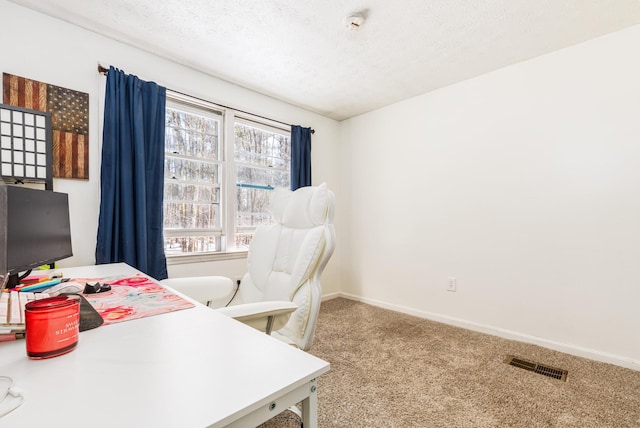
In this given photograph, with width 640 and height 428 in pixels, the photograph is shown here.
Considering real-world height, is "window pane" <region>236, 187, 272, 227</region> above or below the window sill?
above

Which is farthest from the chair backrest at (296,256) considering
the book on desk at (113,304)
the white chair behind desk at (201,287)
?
the book on desk at (113,304)

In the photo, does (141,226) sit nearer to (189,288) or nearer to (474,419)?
(189,288)

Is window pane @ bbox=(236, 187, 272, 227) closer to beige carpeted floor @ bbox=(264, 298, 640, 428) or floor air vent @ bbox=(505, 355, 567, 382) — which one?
beige carpeted floor @ bbox=(264, 298, 640, 428)

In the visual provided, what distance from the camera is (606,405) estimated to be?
5.15 ft

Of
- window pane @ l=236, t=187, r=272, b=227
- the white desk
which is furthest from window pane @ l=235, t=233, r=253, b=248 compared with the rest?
the white desk

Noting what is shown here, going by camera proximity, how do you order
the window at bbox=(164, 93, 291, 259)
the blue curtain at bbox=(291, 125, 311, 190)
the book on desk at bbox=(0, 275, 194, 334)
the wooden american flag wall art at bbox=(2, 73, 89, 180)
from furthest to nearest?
the blue curtain at bbox=(291, 125, 311, 190)
the window at bbox=(164, 93, 291, 259)
the wooden american flag wall art at bbox=(2, 73, 89, 180)
the book on desk at bbox=(0, 275, 194, 334)

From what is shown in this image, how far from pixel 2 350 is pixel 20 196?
764mm

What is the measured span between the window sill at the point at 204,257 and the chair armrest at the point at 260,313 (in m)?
1.61

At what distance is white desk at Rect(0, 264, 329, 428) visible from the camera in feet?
1.55

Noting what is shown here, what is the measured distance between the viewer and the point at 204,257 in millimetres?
2639

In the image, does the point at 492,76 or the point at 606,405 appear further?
the point at 492,76

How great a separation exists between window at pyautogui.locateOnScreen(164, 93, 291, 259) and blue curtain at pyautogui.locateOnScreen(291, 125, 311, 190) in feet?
0.69

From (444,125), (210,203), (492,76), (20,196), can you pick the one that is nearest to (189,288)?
(20,196)

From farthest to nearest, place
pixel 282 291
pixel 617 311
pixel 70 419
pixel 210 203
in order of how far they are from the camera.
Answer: pixel 210 203, pixel 617 311, pixel 282 291, pixel 70 419
